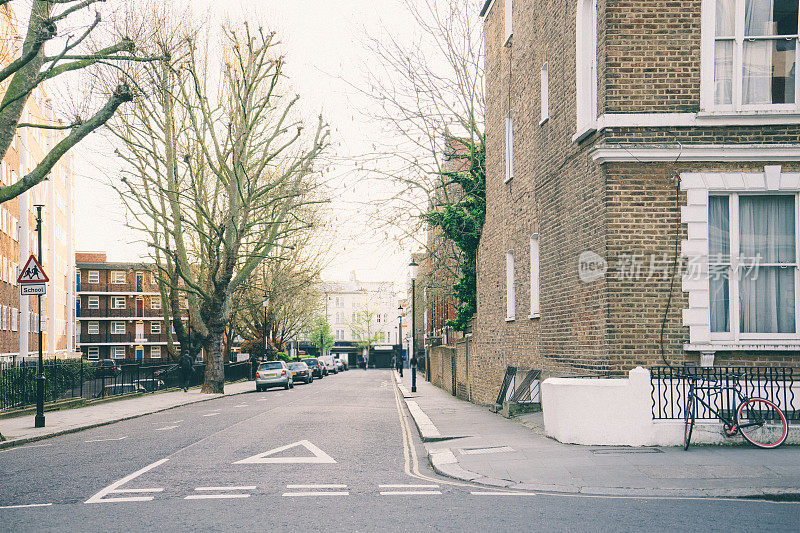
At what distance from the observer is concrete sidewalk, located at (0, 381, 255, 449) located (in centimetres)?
1677

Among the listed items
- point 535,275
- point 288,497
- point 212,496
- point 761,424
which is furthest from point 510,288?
point 212,496

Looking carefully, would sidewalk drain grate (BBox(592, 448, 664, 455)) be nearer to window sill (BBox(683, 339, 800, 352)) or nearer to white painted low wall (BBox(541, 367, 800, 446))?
white painted low wall (BBox(541, 367, 800, 446))

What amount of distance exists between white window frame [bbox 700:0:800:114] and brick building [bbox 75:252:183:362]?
77.3 m

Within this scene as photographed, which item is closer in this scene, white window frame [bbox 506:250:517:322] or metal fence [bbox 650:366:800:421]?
metal fence [bbox 650:366:800:421]

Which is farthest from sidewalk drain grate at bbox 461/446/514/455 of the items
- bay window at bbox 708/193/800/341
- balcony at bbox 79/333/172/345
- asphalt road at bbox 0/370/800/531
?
balcony at bbox 79/333/172/345

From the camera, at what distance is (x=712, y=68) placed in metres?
12.6

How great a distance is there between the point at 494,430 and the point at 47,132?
154ft

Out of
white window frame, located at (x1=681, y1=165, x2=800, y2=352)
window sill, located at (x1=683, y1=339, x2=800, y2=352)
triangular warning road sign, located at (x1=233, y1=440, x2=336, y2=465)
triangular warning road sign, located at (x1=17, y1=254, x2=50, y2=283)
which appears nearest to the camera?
triangular warning road sign, located at (x1=233, y1=440, x2=336, y2=465)

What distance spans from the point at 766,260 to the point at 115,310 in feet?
268

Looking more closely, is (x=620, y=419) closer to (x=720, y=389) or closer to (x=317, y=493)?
(x=720, y=389)

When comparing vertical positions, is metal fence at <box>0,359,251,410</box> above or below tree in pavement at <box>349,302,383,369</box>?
above

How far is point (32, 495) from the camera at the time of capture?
8992 millimetres

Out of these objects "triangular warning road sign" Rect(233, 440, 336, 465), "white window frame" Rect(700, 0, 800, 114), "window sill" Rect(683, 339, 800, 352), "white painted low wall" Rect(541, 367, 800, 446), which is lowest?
"triangular warning road sign" Rect(233, 440, 336, 465)

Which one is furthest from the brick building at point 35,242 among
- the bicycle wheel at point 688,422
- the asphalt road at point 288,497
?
the bicycle wheel at point 688,422
